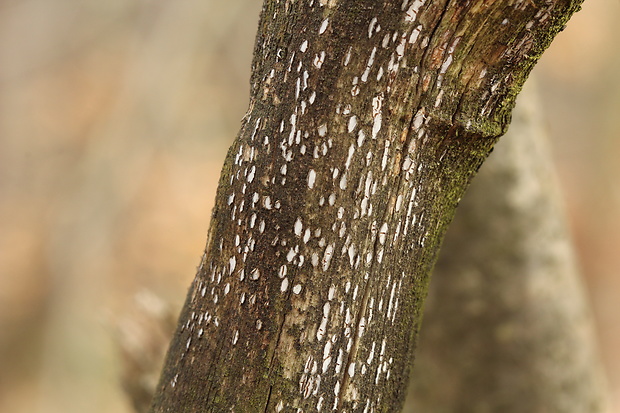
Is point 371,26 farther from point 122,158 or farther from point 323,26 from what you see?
point 122,158

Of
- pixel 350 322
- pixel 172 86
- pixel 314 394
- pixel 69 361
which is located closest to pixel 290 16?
pixel 350 322

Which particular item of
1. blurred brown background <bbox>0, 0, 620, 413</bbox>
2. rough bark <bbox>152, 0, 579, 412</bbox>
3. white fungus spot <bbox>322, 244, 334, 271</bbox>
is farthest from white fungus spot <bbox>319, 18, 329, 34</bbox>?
blurred brown background <bbox>0, 0, 620, 413</bbox>

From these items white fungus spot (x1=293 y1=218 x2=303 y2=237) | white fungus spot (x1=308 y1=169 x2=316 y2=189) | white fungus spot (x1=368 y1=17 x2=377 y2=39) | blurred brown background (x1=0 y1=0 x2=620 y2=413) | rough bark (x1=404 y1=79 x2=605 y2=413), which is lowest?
white fungus spot (x1=293 y1=218 x2=303 y2=237)

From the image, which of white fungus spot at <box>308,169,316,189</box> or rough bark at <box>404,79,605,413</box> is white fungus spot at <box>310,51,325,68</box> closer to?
white fungus spot at <box>308,169,316,189</box>

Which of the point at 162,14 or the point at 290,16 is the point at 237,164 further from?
the point at 162,14

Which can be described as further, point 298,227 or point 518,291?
point 518,291

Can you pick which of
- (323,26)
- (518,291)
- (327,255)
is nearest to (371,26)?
(323,26)
